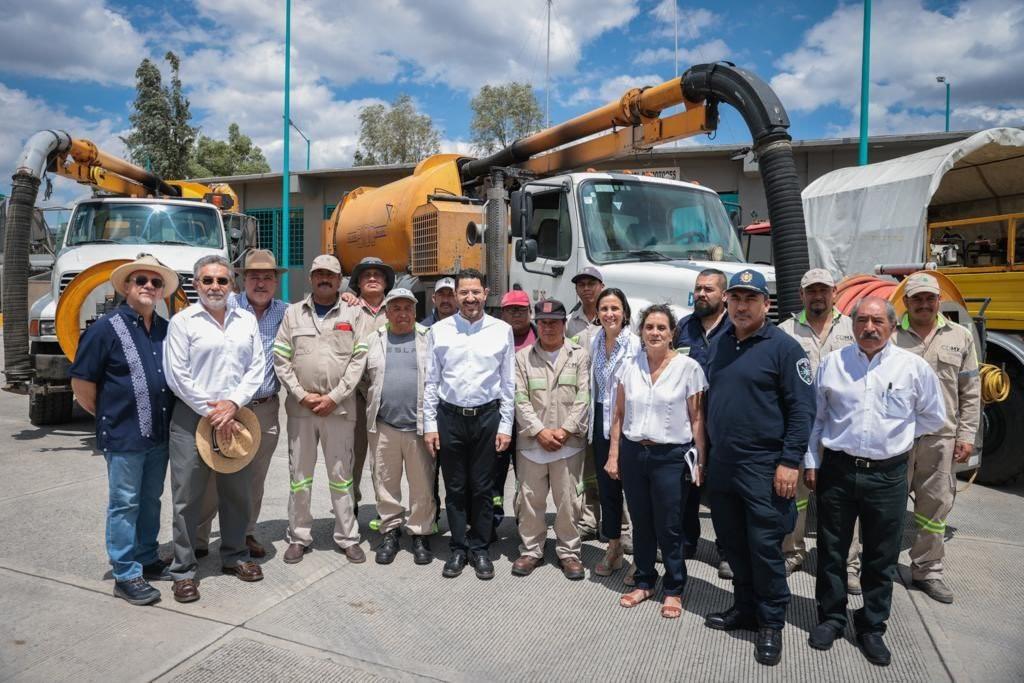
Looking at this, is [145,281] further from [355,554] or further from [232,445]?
[355,554]

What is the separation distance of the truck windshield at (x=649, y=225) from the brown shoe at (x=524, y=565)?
2.80m

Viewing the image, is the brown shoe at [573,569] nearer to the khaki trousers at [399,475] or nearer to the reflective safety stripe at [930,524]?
the khaki trousers at [399,475]

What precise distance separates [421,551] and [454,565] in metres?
0.28

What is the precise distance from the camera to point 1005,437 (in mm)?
6105

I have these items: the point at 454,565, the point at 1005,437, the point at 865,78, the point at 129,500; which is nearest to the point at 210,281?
the point at 129,500

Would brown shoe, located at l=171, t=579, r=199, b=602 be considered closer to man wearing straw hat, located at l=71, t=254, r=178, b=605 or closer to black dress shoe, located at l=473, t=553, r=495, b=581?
man wearing straw hat, located at l=71, t=254, r=178, b=605

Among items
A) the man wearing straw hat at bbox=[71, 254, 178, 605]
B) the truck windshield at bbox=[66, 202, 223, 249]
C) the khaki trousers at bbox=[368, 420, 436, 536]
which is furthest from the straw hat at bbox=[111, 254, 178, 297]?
the truck windshield at bbox=[66, 202, 223, 249]

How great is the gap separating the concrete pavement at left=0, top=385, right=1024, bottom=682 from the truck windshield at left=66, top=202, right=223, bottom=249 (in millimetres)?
5126

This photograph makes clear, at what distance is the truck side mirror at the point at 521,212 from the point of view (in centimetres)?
646

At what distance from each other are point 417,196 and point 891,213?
5.30m

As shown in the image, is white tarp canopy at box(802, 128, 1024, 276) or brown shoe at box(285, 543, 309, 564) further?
white tarp canopy at box(802, 128, 1024, 276)

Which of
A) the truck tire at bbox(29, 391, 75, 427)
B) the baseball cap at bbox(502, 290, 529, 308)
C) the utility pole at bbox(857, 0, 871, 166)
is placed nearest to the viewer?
the baseball cap at bbox(502, 290, 529, 308)

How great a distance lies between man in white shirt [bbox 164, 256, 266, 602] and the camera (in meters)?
3.84

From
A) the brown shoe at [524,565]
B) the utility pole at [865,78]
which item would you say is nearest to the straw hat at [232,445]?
the brown shoe at [524,565]
